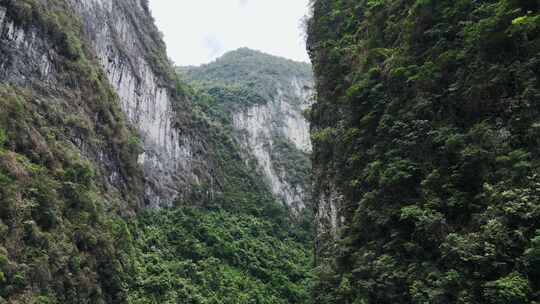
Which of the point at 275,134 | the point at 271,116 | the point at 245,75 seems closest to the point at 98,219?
the point at 275,134

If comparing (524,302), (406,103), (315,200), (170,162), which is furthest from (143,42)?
(524,302)

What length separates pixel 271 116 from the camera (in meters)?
63.1

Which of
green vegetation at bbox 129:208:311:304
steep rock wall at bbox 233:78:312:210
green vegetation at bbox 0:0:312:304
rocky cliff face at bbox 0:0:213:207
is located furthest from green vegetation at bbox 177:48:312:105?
green vegetation at bbox 129:208:311:304

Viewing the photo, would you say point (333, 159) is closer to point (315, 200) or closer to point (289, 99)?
point (315, 200)

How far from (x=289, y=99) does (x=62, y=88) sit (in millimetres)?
53592

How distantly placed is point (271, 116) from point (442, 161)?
177 ft

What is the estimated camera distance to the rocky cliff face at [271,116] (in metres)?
50.1

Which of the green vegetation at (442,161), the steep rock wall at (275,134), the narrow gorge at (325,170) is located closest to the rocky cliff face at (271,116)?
the steep rock wall at (275,134)

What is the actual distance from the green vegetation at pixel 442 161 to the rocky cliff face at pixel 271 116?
69.1 ft

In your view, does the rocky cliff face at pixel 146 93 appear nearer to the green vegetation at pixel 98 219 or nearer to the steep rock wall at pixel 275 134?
the green vegetation at pixel 98 219

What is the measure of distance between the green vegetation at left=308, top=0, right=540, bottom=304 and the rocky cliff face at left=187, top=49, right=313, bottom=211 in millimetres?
21074

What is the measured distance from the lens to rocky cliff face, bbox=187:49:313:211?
50125 millimetres

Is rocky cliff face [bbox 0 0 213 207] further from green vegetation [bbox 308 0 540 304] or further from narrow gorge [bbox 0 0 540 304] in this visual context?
green vegetation [bbox 308 0 540 304]

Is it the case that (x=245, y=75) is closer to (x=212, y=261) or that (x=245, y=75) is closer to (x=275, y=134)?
(x=275, y=134)
